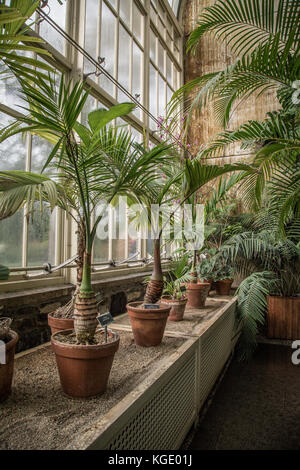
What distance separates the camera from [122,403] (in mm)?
1136

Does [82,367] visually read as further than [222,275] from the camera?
No

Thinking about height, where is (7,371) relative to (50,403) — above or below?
above

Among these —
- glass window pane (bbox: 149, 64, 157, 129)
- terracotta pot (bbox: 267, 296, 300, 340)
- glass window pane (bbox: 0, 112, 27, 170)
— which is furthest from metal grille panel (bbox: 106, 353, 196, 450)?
glass window pane (bbox: 149, 64, 157, 129)

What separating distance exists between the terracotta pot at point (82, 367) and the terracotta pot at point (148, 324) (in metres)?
0.56

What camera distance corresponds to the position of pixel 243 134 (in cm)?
217

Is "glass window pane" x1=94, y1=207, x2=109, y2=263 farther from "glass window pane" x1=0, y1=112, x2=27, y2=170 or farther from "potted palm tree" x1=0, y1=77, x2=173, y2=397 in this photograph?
"potted palm tree" x1=0, y1=77, x2=173, y2=397

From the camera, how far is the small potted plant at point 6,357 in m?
1.15

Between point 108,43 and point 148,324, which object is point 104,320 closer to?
point 148,324

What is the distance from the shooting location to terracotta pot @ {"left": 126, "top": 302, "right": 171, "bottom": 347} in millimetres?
1831

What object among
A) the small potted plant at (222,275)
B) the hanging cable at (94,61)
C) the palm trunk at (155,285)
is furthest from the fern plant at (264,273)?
the palm trunk at (155,285)

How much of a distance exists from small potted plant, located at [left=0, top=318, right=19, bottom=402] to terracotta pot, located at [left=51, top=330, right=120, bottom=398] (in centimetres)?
17

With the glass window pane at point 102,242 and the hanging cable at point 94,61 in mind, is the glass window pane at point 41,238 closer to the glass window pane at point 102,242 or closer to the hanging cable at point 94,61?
the glass window pane at point 102,242

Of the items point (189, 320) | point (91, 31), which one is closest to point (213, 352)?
point (189, 320)

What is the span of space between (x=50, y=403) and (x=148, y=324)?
74 centimetres
